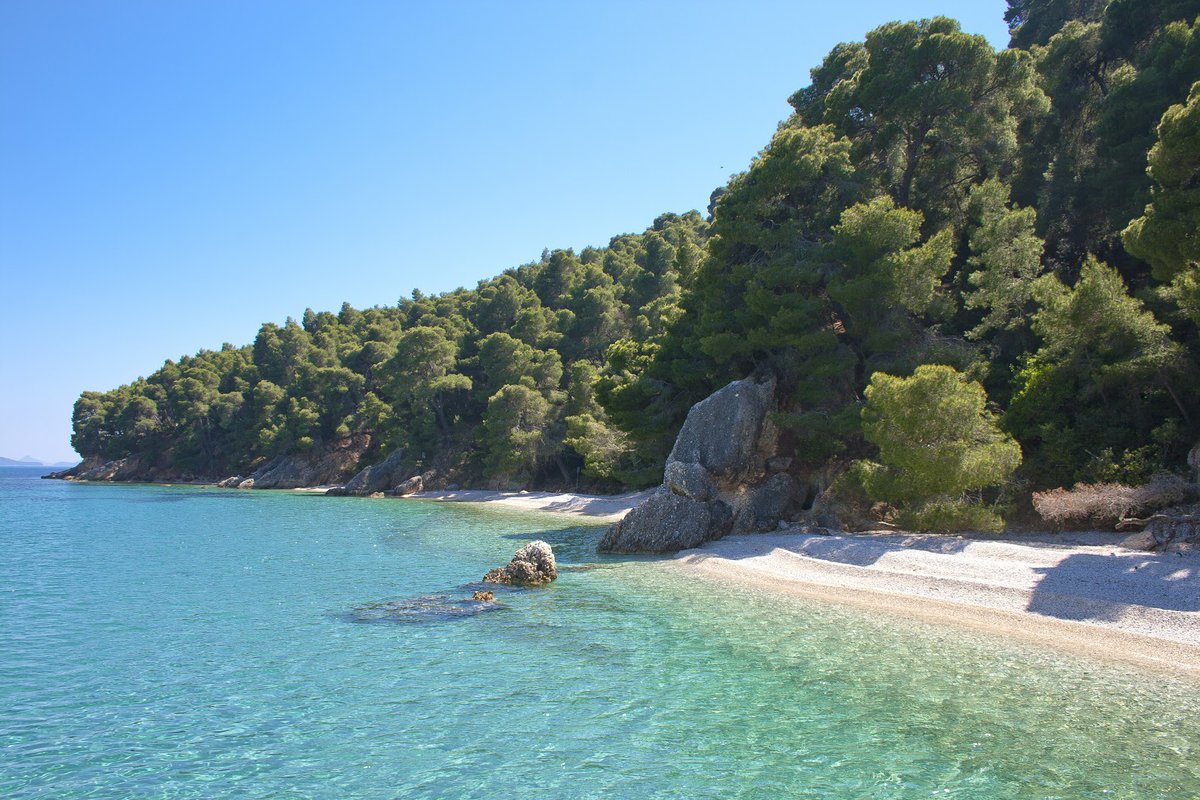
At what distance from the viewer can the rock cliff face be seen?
2402cm

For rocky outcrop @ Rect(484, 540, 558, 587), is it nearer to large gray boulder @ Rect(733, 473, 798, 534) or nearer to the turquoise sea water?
the turquoise sea water

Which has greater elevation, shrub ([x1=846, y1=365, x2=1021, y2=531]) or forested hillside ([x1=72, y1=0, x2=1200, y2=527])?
forested hillside ([x1=72, y1=0, x2=1200, y2=527])

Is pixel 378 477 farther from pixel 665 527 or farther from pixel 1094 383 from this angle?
pixel 1094 383

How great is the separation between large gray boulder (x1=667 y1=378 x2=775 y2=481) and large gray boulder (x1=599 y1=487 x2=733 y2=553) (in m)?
1.96

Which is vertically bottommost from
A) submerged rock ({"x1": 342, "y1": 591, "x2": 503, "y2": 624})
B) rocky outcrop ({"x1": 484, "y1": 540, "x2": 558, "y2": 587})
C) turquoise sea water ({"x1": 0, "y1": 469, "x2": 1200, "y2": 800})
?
turquoise sea water ({"x1": 0, "y1": 469, "x2": 1200, "y2": 800})

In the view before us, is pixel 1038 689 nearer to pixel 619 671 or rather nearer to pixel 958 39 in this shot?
pixel 619 671

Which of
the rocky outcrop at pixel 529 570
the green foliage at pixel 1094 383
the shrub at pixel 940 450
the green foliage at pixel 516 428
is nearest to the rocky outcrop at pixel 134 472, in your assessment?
the green foliage at pixel 516 428

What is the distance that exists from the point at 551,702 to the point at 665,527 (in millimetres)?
14260

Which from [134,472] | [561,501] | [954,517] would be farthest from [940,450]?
[134,472]

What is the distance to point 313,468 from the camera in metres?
73.9

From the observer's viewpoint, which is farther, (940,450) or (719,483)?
(719,483)

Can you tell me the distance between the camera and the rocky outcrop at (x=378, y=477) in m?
60.8

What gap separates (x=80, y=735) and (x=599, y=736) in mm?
6508

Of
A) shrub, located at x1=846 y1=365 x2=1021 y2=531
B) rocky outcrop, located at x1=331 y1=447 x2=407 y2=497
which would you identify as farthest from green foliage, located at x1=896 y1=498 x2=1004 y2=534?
rocky outcrop, located at x1=331 y1=447 x2=407 y2=497
